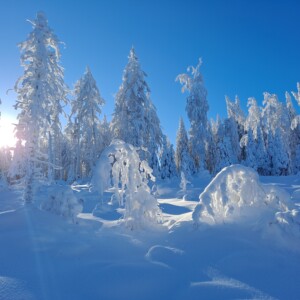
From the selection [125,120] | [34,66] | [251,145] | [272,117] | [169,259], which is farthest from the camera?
[272,117]

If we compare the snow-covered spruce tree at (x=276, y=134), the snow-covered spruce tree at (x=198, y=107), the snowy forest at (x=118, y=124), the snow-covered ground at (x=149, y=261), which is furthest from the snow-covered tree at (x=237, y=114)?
the snow-covered ground at (x=149, y=261)

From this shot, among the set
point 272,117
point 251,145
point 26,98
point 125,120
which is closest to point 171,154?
point 251,145

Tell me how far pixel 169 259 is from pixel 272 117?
1534 inches

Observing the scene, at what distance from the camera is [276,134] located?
3256 cm

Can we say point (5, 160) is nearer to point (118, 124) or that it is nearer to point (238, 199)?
point (118, 124)

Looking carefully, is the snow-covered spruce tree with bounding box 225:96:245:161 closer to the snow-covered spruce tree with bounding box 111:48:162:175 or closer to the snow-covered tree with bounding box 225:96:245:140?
the snow-covered tree with bounding box 225:96:245:140

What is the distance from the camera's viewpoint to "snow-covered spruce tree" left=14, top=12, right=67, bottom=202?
12.0 metres

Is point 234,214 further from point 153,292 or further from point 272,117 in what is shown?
point 272,117

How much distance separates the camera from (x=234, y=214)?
631 cm

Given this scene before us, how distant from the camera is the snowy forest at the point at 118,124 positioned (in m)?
12.4

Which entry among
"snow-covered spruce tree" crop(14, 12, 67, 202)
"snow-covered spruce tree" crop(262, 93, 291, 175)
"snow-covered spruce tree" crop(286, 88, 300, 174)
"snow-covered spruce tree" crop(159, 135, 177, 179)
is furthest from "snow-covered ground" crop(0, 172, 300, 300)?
"snow-covered spruce tree" crop(286, 88, 300, 174)

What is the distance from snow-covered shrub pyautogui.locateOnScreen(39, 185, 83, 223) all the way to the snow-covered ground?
0.75 meters

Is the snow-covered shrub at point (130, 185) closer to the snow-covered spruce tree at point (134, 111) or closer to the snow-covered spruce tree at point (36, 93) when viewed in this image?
the snow-covered spruce tree at point (36, 93)

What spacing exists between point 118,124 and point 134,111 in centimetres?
205
